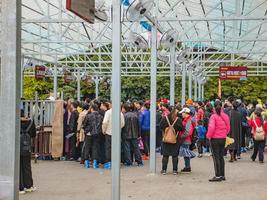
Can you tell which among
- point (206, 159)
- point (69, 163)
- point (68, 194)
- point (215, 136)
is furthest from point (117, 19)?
point (206, 159)

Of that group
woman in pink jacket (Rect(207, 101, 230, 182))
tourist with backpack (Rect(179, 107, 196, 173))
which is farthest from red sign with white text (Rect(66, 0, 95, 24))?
tourist with backpack (Rect(179, 107, 196, 173))

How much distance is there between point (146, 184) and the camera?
12.0 m

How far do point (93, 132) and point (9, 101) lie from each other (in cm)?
929

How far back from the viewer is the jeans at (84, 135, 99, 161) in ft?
49.1

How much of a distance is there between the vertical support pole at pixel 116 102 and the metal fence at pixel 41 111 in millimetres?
8493

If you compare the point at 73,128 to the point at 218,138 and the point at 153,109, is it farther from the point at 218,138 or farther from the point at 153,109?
the point at 218,138

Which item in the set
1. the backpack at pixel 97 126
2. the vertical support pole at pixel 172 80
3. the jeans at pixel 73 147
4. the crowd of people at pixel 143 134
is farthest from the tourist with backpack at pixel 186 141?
the jeans at pixel 73 147

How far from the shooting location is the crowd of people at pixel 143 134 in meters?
12.6

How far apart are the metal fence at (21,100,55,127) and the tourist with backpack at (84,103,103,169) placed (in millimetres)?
2090

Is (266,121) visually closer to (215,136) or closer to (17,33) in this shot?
(215,136)

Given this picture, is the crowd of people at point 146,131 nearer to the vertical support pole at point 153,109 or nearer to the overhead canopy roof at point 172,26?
the vertical support pole at point 153,109

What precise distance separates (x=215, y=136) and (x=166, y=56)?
7.07 metres

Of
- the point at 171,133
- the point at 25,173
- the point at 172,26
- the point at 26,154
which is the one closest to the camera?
the point at 26,154

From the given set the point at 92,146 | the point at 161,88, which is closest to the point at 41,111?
the point at 92,146
